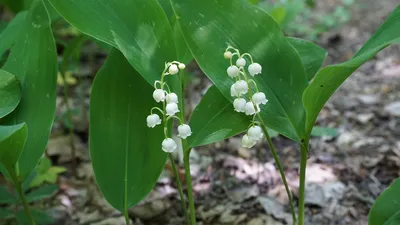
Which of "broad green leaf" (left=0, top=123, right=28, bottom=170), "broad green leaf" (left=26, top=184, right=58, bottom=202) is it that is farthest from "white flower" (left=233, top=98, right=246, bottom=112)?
"broad green leaf" (left=26, top=184, right=58, bottom=202)

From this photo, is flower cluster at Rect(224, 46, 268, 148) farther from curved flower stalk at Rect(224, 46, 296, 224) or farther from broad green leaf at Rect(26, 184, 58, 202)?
broad green leaf at Rect(26, 184, 58, 202)

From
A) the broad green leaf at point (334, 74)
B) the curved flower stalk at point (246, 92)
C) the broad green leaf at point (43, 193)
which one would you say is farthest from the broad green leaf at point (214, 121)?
the broad green leaf at point (43, 193)

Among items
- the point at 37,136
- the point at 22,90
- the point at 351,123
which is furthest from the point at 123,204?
the point at 351,123

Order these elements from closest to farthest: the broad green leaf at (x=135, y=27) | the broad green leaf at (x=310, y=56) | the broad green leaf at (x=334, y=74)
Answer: the broad green leaf at (x=334, y=74) < the broad green leaf at (x=135, y=27) < the broad green leaf at (x=310, y=56)

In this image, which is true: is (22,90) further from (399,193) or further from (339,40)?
(339,40)

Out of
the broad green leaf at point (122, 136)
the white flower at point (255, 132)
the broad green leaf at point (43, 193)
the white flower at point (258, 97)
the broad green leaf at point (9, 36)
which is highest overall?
the white flower at point (258, 97)

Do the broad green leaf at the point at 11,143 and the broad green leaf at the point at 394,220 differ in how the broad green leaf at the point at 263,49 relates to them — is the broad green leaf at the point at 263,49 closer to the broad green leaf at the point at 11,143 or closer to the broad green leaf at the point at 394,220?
the broad green leaf at the point at 394,220
